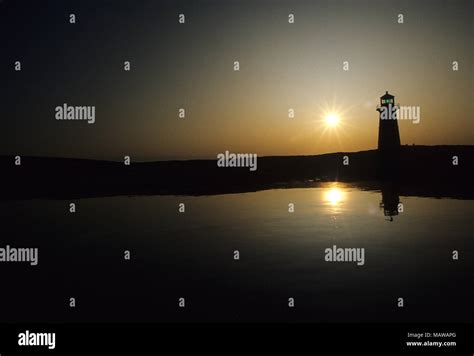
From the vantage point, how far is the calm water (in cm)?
1019

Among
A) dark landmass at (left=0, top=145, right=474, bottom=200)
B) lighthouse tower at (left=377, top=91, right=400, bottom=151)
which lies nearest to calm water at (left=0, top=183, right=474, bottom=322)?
lighthouse tower at (left=377, top=91, right=400, bottom=151)

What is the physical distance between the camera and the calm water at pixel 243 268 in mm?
10188

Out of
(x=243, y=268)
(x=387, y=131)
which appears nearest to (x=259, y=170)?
(x=387, y=131)

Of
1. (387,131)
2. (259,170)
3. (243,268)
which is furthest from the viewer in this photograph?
(259,170)

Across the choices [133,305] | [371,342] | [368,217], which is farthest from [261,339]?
[368,217]

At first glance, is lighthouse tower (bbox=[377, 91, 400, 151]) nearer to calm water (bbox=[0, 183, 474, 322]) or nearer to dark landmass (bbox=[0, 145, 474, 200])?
dark landmass (bbox=[0, 145, 474, 200])

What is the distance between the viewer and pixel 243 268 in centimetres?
1297

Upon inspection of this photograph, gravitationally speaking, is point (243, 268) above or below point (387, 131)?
below

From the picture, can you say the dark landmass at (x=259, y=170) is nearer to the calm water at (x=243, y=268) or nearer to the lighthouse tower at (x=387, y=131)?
the lighthouse tower at (x=387, y=131)

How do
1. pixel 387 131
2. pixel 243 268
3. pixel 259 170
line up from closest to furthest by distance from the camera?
1. pixel 243 268
2. pixel 387 131
3. pixel 259 170

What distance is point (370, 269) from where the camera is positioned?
12.7m

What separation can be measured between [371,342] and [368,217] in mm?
12470

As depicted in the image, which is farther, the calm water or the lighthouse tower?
the lighthouse tower

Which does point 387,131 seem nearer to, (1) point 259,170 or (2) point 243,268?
(1) point 259,170
